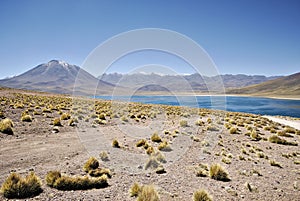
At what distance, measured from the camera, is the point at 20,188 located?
12.5 ft

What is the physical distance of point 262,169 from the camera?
20.3 ft

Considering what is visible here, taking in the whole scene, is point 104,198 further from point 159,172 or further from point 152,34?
point 152,34

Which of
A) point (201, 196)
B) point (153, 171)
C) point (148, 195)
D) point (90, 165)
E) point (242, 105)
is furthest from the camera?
point (242, 105)

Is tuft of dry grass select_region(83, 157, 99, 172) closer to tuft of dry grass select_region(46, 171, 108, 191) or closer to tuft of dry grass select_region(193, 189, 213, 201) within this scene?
tuft of dry grass select_region(46, 171, 108, 191)

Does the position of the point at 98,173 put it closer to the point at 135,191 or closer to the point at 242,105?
the point at 135,191

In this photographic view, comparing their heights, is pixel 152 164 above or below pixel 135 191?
below

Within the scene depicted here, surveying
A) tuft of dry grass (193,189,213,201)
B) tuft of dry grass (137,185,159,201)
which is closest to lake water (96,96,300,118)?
tuft of dry grass (137,185,159,201)

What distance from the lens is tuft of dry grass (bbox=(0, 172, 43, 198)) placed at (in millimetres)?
3699

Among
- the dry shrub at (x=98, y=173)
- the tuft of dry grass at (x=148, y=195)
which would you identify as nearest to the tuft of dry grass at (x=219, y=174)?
the tuft of dry grass at (x=148, y=195)

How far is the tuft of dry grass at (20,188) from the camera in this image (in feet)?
12.1

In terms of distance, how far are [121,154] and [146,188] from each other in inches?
135

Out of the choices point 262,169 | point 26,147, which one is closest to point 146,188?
point 262,169

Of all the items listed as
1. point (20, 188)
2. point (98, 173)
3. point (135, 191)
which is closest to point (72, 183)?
point (98, 173)

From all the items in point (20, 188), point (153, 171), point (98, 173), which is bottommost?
point (153, 171)
